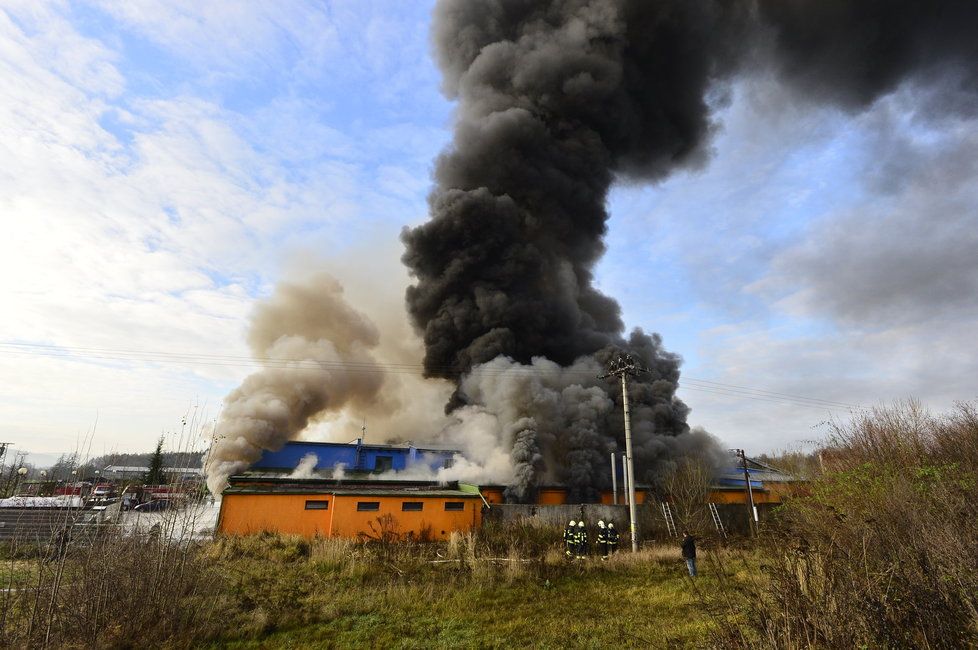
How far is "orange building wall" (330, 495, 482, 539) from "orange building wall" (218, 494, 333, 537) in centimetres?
64

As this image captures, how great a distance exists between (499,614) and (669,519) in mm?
16578

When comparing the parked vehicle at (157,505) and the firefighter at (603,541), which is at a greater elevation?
the parked vehicle at (157,505)

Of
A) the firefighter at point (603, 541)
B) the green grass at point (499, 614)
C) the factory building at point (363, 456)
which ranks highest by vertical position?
the factory building at point (363, 456)

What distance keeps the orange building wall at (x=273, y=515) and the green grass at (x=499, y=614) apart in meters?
9.80

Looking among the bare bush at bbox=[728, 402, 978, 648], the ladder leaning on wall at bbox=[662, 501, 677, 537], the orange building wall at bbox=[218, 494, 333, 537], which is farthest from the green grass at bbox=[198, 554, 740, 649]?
the ladder leaning on wall at bbox=[662, 501, 677, 537]

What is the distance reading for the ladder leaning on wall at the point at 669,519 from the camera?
22737 millimetres

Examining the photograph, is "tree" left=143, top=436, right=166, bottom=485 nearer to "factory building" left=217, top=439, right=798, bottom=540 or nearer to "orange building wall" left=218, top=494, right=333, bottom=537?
"factory building" left=217, top=439, right=798, bottom=540

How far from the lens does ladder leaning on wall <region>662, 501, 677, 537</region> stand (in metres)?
22.7

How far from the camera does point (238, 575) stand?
12.4 meters

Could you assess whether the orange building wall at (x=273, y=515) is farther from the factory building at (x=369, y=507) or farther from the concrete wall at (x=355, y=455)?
the concrete wall at (x=355, y=455)

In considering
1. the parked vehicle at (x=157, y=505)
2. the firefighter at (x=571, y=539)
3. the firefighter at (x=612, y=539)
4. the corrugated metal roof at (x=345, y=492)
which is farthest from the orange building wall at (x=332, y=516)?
the parked vehicle at (x=157, y=505)

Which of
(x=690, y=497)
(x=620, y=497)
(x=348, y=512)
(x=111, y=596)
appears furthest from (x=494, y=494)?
(x=111, y=596)

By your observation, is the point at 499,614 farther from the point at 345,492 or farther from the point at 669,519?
the point at 669,519

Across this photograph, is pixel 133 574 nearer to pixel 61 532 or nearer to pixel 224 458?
pixel 61 532
